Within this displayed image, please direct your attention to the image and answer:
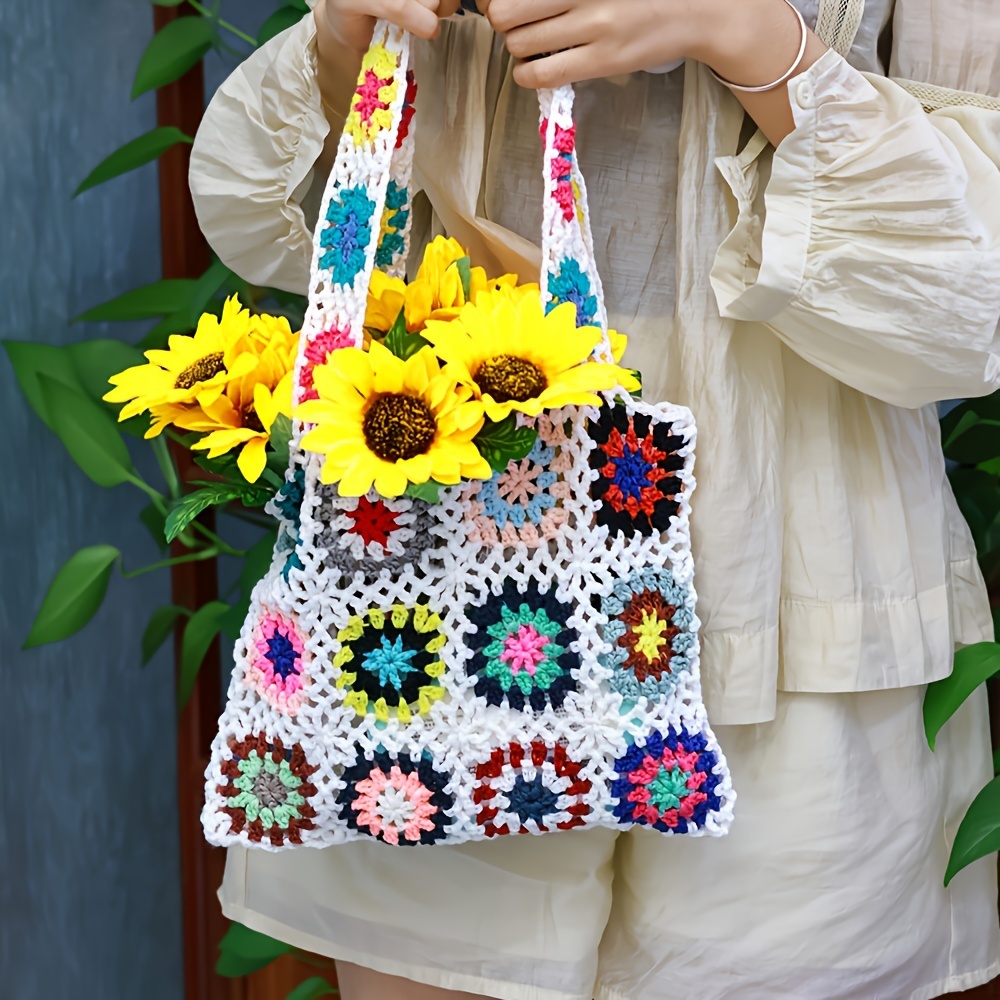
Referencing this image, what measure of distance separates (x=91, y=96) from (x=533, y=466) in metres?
0.73

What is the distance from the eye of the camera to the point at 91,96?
97cm

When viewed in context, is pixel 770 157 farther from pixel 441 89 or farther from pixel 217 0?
pixel 217 0

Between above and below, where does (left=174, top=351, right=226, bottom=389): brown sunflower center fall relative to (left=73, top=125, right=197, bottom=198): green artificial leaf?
below

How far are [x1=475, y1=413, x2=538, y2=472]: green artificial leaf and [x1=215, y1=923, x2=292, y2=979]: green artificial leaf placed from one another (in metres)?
0.63

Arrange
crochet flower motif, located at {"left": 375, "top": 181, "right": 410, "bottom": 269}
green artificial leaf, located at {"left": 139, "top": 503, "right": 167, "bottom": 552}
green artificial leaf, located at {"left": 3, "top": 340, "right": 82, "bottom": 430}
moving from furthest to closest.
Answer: green artificial leaf, located at {"left": 139, "top": 503, "right": 167, "bottom": 552} → green artificial leaf, located at {"left": 3, "top": 340, "right": 82, "bottom": 430} → crochet flower motif, located at {"left": 375, "top": 181, "right": 410, "bottom": 269}

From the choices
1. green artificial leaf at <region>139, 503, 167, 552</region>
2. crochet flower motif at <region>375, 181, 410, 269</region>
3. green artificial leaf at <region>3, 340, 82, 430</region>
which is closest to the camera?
crochet flower motif at <region>375, 181, 410, 269</region>

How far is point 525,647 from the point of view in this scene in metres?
0.48

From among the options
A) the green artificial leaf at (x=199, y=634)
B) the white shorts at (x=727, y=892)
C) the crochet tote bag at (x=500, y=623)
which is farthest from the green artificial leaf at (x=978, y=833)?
the green artificial leaf at (x=199, y=634)

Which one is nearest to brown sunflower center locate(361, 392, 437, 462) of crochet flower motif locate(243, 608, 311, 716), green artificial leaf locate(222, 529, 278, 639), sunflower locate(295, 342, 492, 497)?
sunflower locate(295, 342, 492, 497)

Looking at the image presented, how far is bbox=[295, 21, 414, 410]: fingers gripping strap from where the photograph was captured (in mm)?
473

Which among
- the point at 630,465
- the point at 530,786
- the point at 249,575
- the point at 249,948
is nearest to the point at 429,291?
the point at 630,465

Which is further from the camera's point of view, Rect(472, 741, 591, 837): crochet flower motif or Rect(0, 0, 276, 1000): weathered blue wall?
Rect(0, 0, 276, 1000): weathered blue wall

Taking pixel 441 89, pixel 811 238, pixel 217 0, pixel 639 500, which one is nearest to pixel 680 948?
pixel 639 500

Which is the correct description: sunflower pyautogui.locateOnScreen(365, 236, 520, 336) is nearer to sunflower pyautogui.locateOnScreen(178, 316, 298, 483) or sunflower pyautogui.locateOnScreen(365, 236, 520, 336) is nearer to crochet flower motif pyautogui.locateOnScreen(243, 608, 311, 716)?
sunflower pyautogui.locateOnScreen(178, 316, 298, 483)
